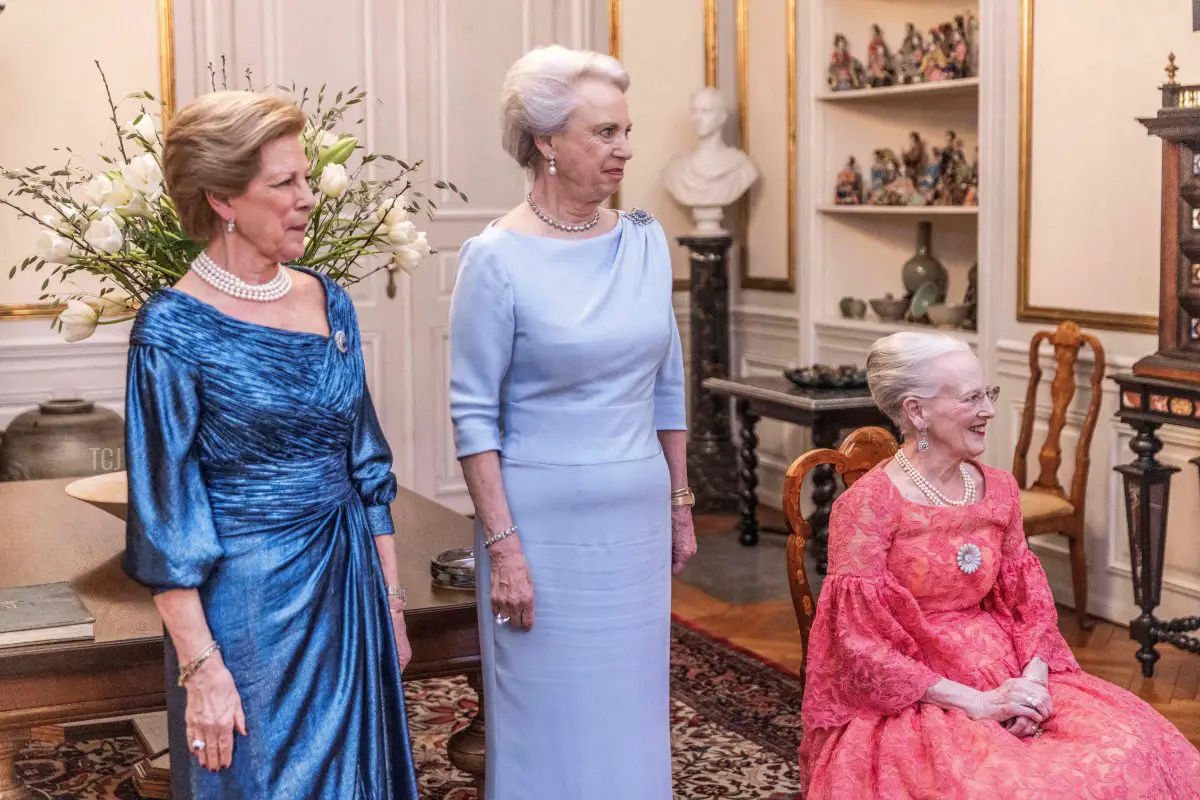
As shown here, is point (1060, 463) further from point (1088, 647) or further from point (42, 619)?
point (42, 619)

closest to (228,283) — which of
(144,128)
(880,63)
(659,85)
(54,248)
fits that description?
(54,248)

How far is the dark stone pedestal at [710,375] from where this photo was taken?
6828 millimetres

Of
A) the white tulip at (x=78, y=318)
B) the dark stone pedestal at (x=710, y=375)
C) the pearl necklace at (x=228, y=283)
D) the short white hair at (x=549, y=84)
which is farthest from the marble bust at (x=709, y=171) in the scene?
the pearl necklace at (x=228, y=283)

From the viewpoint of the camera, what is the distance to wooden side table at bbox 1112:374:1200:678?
4.24 metres

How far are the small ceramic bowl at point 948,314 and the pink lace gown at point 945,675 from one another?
129 inches

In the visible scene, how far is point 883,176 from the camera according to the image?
6312mm

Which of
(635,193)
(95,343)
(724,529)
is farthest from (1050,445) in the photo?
(95,343)

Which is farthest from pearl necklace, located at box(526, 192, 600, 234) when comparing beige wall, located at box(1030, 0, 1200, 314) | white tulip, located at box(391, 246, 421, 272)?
beige wall, located at box(1030, 0, 1200, 314)

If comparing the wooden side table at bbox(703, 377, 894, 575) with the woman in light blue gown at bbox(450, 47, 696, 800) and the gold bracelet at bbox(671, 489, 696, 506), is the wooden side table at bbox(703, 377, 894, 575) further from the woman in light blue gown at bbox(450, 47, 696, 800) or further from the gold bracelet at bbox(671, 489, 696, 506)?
the woman in light blue gown at bbox(450, 47, 696, 800)

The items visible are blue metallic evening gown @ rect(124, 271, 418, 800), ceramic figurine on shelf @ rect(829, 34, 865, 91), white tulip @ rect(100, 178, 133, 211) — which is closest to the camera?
blue metallic evening gown @ rect(124, 271, 418, 800)

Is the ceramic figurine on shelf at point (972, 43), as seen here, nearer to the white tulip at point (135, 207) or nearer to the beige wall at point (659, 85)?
the beige wall at point (659, 85)

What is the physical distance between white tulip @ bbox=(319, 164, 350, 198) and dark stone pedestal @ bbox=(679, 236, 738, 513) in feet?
13.7

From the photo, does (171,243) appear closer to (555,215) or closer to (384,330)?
(555,215)

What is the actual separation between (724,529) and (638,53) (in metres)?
2.31
